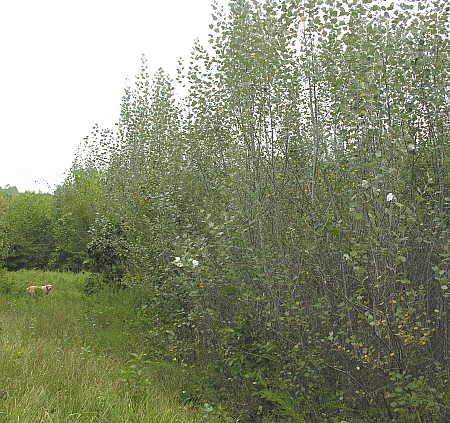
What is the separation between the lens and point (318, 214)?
4.98 metres

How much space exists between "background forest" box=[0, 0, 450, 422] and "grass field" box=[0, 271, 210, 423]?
938 mm

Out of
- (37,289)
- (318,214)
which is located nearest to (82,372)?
(318,214)

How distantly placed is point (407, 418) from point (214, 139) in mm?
3727

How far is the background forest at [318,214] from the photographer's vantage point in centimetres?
428

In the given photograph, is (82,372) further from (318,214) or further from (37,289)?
(37,289)

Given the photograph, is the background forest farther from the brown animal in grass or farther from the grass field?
the brown animal in grass

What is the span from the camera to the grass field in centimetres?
379

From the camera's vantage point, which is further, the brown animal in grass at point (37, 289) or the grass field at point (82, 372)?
the brown animal in grass at point (37, 289)

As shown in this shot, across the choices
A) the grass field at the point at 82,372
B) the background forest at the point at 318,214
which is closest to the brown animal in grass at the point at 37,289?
the grass field at the point at 82,372

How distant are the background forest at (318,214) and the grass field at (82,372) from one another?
938 mm

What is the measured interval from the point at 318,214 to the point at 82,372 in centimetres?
276

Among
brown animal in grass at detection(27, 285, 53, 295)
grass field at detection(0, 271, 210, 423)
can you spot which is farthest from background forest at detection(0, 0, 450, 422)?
brown animal in grass at detection(27, 285, 53, 295)

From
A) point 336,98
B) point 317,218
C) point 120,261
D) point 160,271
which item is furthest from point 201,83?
point 120,261

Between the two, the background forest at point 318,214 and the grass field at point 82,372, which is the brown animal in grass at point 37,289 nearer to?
the grass field at point 82,372
